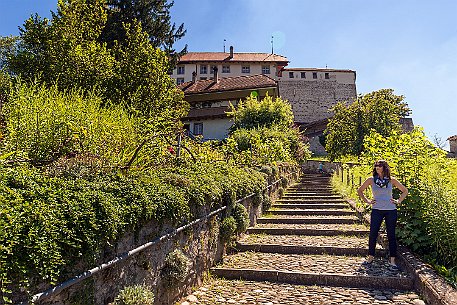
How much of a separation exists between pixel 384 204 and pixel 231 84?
30.7m

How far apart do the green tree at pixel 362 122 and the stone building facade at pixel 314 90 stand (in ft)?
93.9

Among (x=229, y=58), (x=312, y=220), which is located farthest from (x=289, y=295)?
(x=229, y=58)

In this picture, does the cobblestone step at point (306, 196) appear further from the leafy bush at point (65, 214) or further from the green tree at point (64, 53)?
the leafy bush at point (65, 214)

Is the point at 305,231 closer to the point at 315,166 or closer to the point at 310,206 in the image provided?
the point at 310,206

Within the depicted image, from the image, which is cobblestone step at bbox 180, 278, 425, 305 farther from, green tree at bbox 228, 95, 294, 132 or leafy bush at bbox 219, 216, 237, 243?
green tree at bbox 228, 95, 294, 132

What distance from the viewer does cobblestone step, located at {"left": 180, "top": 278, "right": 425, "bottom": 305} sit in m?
4.47

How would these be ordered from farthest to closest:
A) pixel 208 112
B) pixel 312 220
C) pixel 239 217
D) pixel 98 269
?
pixel 208 112 < pixel 312 220 < pixel 239 217 < pixel 98 269

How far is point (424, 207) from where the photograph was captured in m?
5.36

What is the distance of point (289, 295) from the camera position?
476cm

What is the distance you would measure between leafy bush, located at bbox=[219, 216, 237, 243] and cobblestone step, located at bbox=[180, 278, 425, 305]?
100 cm

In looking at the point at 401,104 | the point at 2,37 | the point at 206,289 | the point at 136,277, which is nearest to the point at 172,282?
the point at 136,277

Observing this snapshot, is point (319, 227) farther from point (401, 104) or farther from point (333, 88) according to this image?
point (333, 88)

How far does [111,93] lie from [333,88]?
4611cm

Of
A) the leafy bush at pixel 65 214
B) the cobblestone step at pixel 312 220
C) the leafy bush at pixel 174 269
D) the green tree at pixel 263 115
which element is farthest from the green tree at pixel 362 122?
the leafy bush at pixel 65 214
